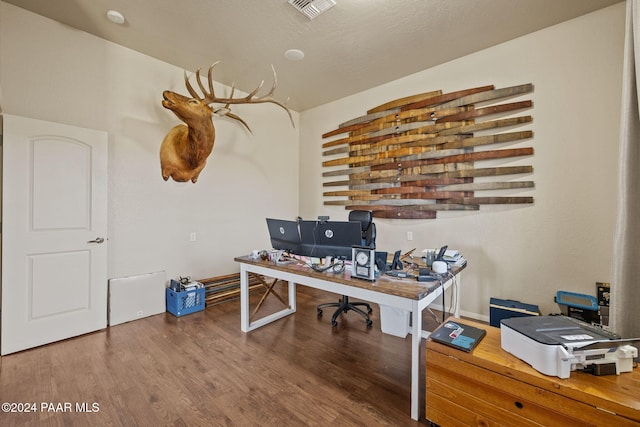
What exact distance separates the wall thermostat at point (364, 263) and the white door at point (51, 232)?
2777 mm

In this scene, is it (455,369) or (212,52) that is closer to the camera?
(455,369)

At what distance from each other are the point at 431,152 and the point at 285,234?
7.26ft

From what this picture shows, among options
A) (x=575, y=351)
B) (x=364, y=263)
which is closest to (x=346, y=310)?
(x=364, y=263)

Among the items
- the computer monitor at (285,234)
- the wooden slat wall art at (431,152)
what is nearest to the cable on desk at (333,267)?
the computer monitor at (285,234)

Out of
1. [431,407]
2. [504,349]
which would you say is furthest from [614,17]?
[431,407]

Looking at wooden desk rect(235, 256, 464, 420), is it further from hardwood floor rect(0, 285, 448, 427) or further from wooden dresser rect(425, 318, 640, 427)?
hardwood floor rect(0, 285, 448, 427)


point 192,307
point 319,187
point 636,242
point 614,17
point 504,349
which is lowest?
point 192,307

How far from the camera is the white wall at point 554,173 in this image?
8.05ft

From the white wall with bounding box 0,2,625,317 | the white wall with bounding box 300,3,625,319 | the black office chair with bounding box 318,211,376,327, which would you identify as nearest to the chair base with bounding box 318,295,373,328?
the black office chair with bounding box 318,211,376,327

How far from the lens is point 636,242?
157cm

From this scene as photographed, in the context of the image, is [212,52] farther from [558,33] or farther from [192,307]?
[558,33]

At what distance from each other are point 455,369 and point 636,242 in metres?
1.33

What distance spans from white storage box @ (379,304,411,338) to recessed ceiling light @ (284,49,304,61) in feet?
9.91

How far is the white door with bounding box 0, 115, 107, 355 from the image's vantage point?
239cm
